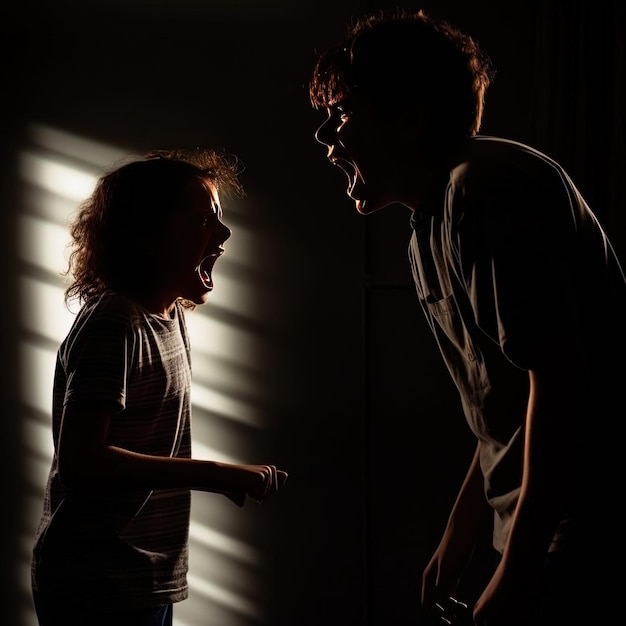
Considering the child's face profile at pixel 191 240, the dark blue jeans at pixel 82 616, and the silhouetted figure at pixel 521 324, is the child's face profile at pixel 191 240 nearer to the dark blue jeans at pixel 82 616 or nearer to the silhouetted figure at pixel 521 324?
the silhouetted figure at pixel 521 324

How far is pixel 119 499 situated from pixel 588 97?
1.68 metres

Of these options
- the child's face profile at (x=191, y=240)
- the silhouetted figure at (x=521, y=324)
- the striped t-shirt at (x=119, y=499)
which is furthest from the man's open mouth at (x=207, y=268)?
the silhouetted figure at (x=521, y=324)

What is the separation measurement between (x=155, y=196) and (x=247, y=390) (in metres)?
0.96

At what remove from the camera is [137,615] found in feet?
3.61

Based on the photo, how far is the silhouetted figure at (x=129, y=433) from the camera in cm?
105

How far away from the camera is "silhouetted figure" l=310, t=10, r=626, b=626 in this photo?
0.76 m

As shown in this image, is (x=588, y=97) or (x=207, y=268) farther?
(x=588, y=97)

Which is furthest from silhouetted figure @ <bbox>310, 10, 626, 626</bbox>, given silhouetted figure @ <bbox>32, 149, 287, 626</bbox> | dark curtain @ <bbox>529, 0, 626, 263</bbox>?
dark curtain @ <bbox>529, 0, 626, 263</bbox>

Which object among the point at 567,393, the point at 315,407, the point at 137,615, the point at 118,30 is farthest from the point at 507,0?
the point at 137,615

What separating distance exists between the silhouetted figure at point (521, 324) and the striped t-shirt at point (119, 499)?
49cm

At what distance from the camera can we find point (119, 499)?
1.13m

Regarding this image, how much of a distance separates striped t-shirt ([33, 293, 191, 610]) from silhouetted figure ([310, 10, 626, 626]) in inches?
19.3

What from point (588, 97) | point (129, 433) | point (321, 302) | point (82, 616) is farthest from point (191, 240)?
point (588, 97)

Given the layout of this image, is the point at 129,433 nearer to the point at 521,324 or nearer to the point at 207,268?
the point at 207,268
